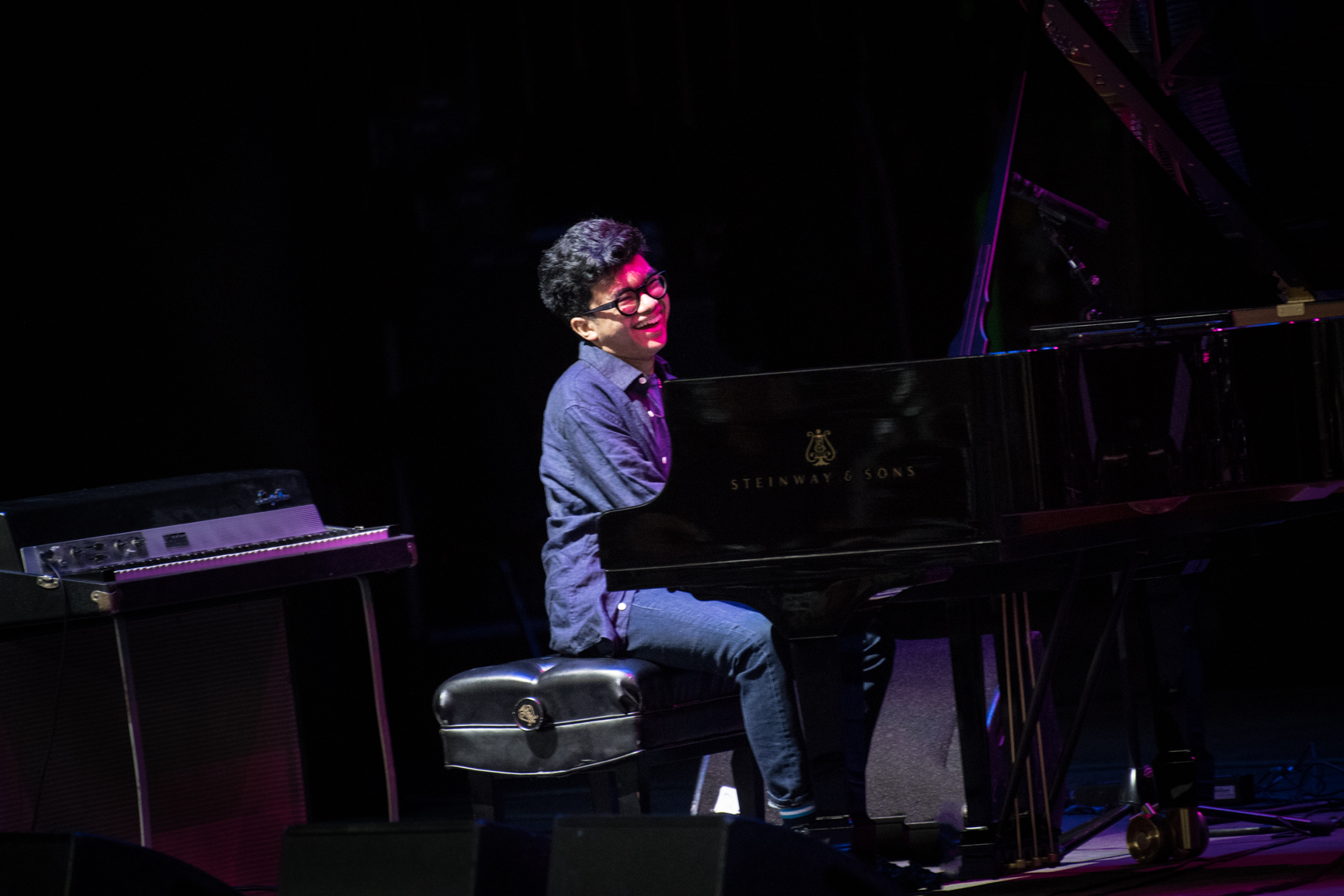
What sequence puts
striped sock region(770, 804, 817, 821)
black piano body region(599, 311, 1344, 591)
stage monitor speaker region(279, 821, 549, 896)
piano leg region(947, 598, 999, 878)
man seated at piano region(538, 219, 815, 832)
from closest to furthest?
stage monitor speaker region(279, 821, 549, 896), black piano body region(599, 311, 1344, 591), striped sock region(770, 804, 817, 821), man seated at piano region(538, 219, 815, 832), piano leg region(947, 598, 999, 878)

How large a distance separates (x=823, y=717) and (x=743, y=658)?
33cm

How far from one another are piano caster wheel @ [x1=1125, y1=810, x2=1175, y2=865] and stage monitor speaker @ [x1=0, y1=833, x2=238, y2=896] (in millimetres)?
1819

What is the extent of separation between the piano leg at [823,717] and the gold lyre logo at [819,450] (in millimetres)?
294

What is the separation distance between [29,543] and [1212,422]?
7.69ft

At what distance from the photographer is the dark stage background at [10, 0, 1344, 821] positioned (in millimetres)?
4156

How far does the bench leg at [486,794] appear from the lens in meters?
2.98

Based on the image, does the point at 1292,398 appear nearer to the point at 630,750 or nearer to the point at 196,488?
the point at 630,750

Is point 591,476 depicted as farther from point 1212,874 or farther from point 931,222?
point 931,222

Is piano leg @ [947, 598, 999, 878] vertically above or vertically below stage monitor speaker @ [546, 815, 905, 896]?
below

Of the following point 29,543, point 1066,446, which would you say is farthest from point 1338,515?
point 29,543

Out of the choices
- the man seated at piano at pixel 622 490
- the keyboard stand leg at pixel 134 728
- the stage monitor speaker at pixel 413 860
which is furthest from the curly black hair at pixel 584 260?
the stage monitor speaker at pixel 413 860

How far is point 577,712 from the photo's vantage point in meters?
2.84

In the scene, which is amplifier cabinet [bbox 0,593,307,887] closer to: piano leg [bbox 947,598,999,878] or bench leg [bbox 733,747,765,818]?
bench leg [bbox 733,747,765,818]

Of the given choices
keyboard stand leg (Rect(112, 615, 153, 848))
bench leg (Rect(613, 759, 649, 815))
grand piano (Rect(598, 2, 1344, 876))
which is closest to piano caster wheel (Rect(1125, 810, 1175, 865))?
grand piano (Rect(598, 2, 1344, 876))
